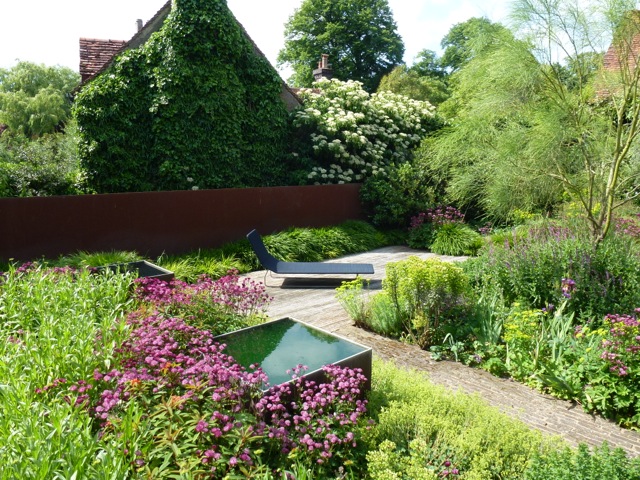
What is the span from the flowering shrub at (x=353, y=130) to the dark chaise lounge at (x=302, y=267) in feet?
16.1

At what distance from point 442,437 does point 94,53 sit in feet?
52.4

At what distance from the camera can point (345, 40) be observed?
3206 cm

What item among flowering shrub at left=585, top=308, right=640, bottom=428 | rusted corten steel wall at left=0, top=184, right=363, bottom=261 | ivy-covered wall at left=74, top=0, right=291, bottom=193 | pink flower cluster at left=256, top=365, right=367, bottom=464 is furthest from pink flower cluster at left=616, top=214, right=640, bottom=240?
ivy-covered wall at left=74, top=0, right=291, bottom=193

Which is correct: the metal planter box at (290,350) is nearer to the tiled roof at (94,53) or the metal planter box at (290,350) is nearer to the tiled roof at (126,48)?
A: the tiled roof at (126,48)

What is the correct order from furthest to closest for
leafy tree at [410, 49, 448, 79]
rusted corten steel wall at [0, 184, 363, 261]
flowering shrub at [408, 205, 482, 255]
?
leafy tree at [410, 49, 448, 79], flowering shrub at [408, 205, 482, 255], rusted corten steel wall at [0, 184, 363, 261]

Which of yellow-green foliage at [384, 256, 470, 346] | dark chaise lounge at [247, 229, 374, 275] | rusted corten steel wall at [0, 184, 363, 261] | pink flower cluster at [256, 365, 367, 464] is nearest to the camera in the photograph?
pink flower cluster at [256, 365, 367, 464]

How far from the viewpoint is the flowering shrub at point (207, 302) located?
4220 mm

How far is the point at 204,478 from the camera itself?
208cm

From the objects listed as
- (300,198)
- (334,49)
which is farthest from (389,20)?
(300,198)

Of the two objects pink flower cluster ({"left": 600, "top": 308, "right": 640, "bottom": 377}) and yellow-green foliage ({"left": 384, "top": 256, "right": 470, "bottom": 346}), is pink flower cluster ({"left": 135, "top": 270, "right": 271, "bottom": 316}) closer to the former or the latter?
yellow-green foliage ({"left": 384, "top": 256, "right": 470, "bottom": 346})

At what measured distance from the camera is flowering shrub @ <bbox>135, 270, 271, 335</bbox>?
4.22 meters

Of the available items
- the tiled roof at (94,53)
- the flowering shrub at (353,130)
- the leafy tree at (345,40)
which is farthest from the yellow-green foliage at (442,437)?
the leafy tree at (345,40)

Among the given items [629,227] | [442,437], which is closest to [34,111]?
[629,227]

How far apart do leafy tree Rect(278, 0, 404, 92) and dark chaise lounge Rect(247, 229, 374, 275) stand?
25.8 m
